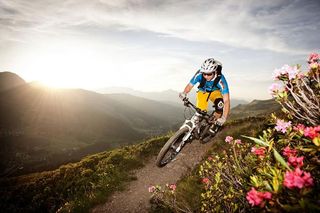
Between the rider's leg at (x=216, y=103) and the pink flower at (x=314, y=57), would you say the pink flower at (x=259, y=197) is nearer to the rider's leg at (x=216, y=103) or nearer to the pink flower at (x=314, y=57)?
the pink flower at (x=314, y=57)

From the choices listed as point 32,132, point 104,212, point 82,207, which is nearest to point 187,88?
point 104,212

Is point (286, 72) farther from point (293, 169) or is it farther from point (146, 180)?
point (146, 180)

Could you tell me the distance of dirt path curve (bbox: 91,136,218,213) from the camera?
29.7ft

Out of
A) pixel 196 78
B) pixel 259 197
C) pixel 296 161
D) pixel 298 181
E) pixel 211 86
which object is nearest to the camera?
pixel 298 181

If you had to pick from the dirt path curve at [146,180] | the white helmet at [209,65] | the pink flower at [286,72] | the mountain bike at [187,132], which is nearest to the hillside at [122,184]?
the dirt path curve at [146,180]

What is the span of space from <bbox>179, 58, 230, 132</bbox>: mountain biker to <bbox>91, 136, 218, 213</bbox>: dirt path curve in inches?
180

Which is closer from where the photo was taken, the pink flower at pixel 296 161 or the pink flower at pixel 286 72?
the pink flower at pixel 296 161

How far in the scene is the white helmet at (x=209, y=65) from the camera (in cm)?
798

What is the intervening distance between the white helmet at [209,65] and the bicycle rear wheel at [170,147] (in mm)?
2471

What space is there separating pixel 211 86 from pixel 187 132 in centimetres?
228

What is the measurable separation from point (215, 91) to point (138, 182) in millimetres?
6542

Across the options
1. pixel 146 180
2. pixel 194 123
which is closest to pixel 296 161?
pixel 194 123

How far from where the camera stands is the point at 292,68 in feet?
11.4

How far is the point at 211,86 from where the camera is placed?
8836 mm
